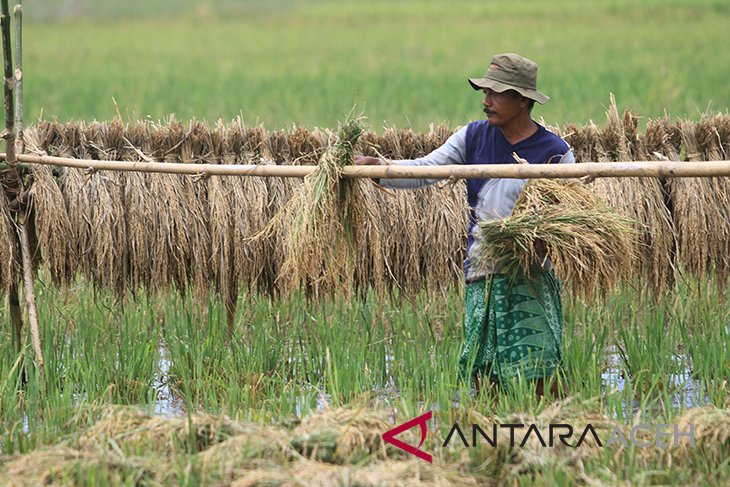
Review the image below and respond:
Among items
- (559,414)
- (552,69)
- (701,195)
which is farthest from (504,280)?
(552,69)

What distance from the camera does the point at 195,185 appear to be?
529cm

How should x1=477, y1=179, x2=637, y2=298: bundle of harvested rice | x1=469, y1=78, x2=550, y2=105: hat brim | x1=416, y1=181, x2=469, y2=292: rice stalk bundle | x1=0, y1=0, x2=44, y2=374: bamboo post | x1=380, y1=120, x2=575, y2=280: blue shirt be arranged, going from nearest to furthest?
x1=477, y1=179, x2=637, y2=298: bundle of harvested rice
x1=469, y1=78, x2=550, y2=105: hat brim
x1=380, y1=120, x2=575, y2=280: blue shirt
x1=0, y1=0, x2=44, y2=374: bamboo post
x1=416, y1=181, x2=469, y2=292: rice stalk bundle

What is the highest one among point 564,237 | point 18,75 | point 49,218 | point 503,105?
point 18,75

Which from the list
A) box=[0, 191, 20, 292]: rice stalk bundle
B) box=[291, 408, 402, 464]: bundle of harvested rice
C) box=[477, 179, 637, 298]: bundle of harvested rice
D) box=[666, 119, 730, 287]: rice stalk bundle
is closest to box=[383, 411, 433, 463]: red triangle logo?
box=[291, 408, 402, 464]: bundle of harvested rice

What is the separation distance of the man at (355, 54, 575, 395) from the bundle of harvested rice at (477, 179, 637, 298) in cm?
11

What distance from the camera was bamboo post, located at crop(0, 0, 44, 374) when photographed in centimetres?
471

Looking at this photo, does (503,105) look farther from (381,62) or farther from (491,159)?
(381,62)

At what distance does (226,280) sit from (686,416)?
2480 millimetres

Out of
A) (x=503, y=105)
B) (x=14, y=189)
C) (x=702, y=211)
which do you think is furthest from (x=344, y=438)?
(x=702, y=211)

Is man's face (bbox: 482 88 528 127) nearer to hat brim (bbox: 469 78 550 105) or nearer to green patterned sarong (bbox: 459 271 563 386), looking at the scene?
hat brim (bbox: 469 78 550 105)

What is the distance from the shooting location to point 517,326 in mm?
4293

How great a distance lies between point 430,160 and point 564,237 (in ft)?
2.27

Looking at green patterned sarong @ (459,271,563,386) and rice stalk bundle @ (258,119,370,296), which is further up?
rice stalk bundle @ (258,119,370,296)

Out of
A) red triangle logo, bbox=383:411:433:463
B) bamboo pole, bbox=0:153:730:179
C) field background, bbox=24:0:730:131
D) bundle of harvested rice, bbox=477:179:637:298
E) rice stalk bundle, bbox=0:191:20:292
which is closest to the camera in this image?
red triangle logo, bbox=383:411:433:463
